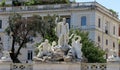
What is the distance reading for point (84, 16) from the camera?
7381 centimetres

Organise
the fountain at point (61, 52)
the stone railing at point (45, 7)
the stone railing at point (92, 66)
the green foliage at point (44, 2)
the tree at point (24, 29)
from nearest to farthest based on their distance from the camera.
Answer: the stone railing at point (92, 66) → the fountain at point (61, 52) → the tree at point (24, 29) → the stone railing at point (45, 7) → the green foliage at point (44, 2)

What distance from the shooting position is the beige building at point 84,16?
73188 mm

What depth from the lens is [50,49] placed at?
37.5 metres

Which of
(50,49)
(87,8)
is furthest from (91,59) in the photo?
(87,8)

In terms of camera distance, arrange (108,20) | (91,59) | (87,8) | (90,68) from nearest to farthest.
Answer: (90,68)
(91,59)
(87,8)
(108,20)

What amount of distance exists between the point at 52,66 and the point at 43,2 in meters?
46.4

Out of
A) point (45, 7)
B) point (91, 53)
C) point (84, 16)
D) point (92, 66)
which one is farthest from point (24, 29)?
point (92, 66)

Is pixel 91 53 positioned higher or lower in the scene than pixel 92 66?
lower

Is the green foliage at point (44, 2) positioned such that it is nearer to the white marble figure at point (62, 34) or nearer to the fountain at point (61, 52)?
the white marble figure at point (62, 34)

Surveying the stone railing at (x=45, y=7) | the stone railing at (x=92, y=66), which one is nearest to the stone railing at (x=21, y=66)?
the stone railing at (x=92, y=66)

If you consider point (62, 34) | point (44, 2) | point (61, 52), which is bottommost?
point (61, 52)

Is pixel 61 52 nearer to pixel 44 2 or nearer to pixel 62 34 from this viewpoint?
pixel 62 34

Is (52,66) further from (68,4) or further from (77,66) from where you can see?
(68,4)

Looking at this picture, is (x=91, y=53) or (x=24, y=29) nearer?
(x=91, y=53)
